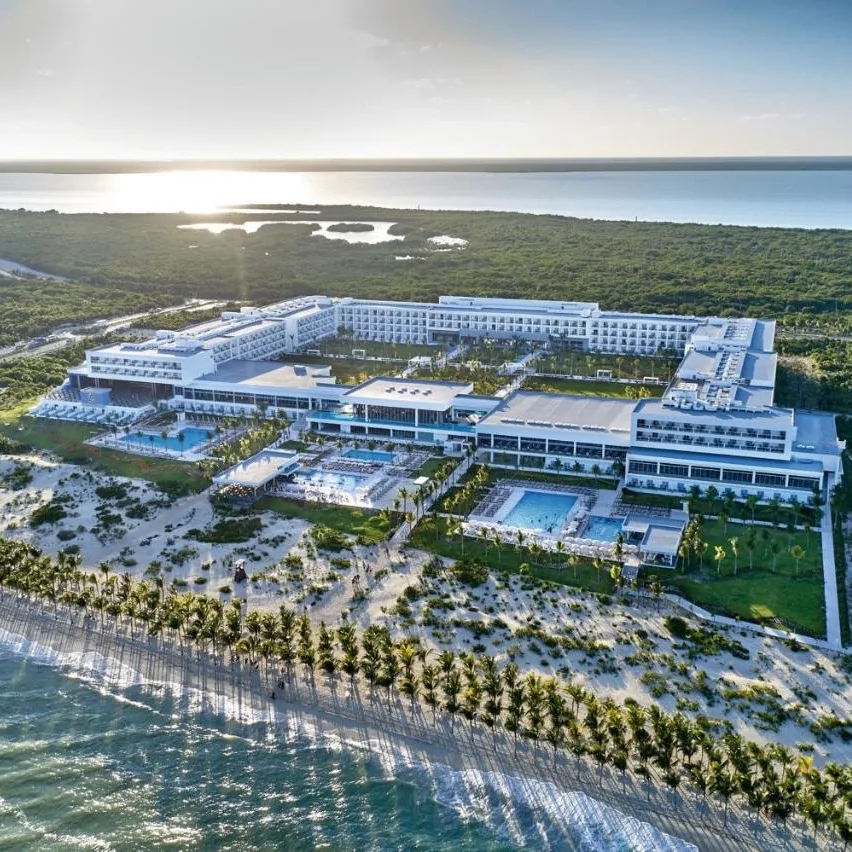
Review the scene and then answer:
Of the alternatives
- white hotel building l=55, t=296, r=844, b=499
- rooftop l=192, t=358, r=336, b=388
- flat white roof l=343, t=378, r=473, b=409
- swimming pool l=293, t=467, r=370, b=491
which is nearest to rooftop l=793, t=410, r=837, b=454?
white hotel building l=55, t=296, r=844, b=499

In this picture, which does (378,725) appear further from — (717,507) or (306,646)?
(717,507)

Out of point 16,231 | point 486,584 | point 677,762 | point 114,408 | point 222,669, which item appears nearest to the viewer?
point 677,762

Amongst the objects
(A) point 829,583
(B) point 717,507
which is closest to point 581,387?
(B) point 717,507

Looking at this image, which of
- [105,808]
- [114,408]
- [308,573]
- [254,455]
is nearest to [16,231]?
[114,408]

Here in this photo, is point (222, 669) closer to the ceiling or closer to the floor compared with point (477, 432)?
closer to the floor

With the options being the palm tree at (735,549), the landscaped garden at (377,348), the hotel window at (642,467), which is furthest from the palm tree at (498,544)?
the landscaped garden at (377,348)

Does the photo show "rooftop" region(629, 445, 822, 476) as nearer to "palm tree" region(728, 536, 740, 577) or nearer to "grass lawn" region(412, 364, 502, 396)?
"palm tree" region(728, 536, 740, 577)

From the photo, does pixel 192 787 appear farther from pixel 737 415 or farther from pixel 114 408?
pixel 114 408
